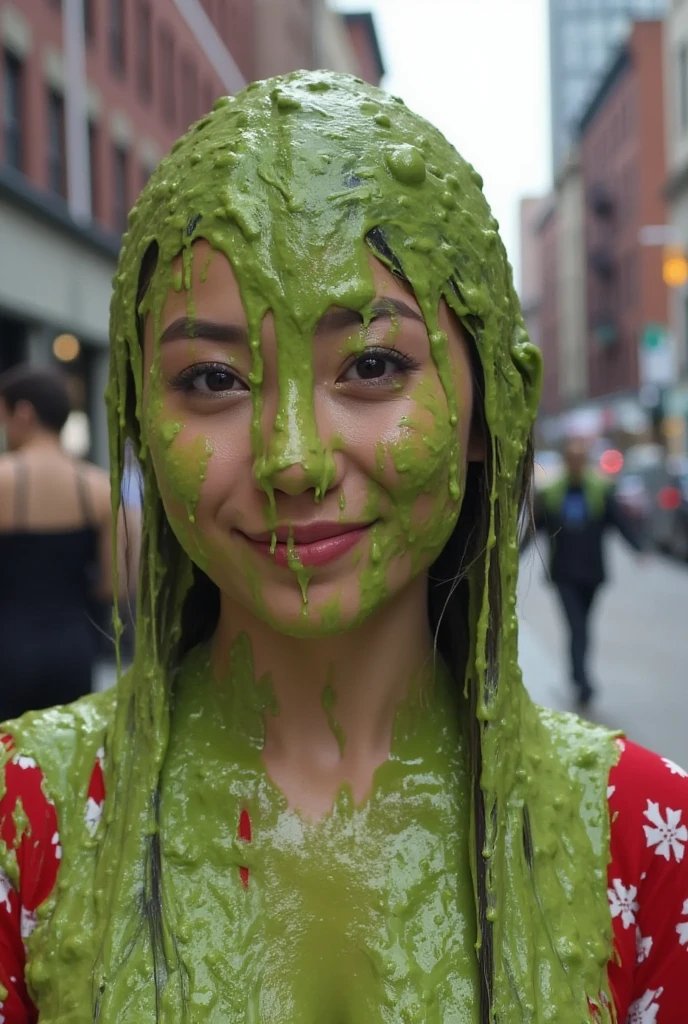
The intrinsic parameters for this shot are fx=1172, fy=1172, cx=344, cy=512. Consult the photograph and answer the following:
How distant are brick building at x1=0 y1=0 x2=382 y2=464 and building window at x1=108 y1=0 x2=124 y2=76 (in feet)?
0.06

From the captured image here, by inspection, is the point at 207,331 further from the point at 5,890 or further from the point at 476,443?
the point at 5,890

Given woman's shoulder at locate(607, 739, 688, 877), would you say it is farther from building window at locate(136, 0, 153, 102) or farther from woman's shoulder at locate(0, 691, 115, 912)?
building window at locate(136, 0, 153, 102)

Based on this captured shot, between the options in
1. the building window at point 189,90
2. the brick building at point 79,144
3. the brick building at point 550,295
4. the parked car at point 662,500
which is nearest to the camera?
the brick building at point 79,144

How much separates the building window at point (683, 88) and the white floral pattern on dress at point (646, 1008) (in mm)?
34807

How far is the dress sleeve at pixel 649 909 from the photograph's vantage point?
1.44 meters

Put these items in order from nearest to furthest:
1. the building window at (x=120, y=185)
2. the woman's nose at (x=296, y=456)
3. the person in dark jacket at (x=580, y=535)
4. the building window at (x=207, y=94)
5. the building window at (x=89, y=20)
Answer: the woman's nose at (x=296, y=456) → the person in dark jacket at (x=580, y=535) → the building window at (x=89, y=20) → the building window at (x=120, y=185) → the building window at (x=207, y=94)

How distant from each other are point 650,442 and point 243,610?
4105 cm

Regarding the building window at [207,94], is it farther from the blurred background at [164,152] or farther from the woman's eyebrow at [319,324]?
the woman's eyebrow at [319,324]

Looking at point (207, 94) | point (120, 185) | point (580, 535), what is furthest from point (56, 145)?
point (580, 535)

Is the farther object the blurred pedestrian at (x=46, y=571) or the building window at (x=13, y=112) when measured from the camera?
the building window at (x=13, y=112)

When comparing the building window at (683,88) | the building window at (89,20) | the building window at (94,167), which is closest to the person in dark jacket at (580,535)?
the building window at (94,167)

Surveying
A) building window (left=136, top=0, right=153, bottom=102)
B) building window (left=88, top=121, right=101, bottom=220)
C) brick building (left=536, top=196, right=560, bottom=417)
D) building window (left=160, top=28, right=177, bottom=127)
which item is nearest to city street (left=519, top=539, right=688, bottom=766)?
building window (left=88, top=121, right=101, bottom=220)

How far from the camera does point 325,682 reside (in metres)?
1.50

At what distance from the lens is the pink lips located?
4.36 ft
